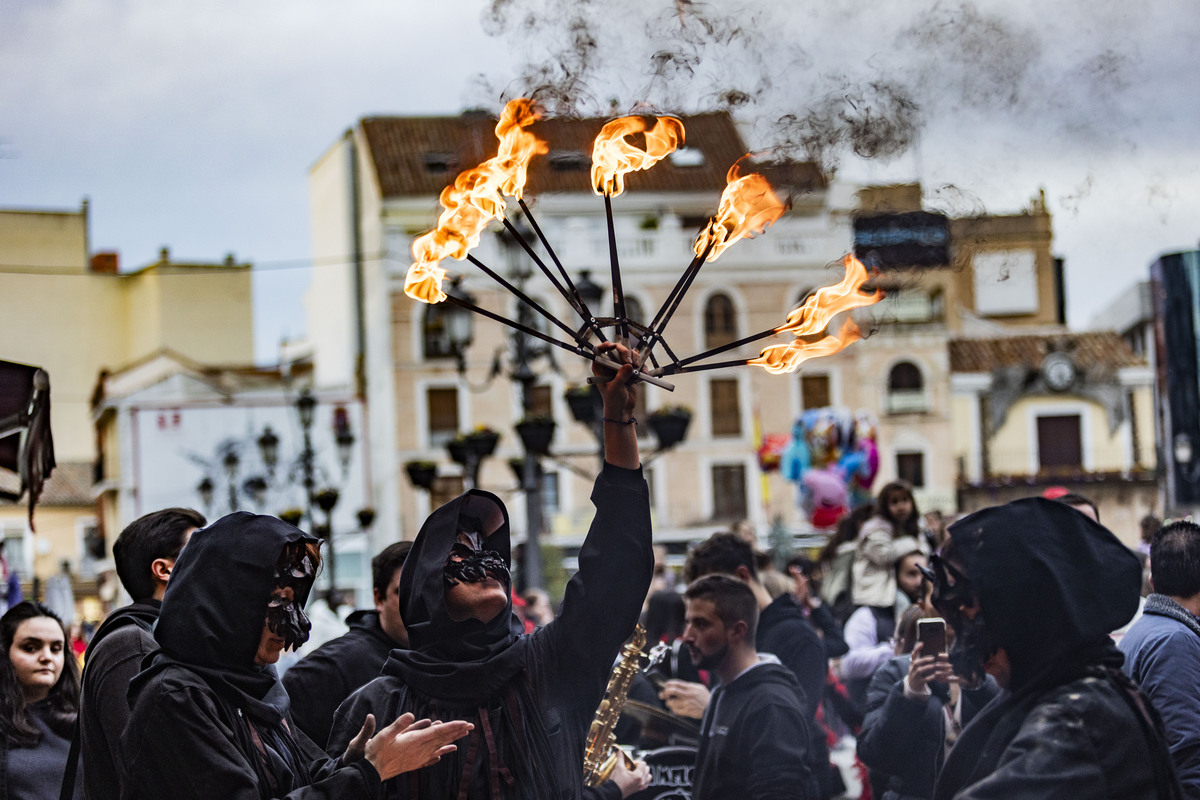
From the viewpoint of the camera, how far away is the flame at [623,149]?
3.91 m

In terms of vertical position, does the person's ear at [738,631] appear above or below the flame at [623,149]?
below

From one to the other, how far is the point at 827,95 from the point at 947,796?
3248 mm

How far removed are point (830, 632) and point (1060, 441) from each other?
31206mm

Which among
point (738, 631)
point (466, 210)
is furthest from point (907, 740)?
point (466, 210)

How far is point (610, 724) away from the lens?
4.64 metres

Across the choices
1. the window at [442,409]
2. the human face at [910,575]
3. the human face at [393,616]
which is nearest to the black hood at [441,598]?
the human face at [393,616]

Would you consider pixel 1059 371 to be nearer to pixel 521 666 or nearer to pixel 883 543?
pixel 883 543

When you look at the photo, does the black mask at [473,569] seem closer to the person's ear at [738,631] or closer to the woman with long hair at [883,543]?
the person's ear at [738,631]

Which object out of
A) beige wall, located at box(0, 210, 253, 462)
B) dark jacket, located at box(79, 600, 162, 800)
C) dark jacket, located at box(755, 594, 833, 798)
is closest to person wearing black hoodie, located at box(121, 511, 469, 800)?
dark jacket, located at box(79, 600, 162, 800)

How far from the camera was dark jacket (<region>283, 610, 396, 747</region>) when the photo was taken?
176 inches

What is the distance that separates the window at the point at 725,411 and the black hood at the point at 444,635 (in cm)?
3186

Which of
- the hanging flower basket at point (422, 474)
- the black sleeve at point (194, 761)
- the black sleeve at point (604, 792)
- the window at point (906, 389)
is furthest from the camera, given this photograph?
the window at point (906, 389)

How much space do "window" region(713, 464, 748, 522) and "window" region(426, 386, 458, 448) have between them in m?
6.58

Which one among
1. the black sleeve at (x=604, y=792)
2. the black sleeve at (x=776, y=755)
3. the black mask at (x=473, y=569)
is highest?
the black mask at (x=473, y=569)
